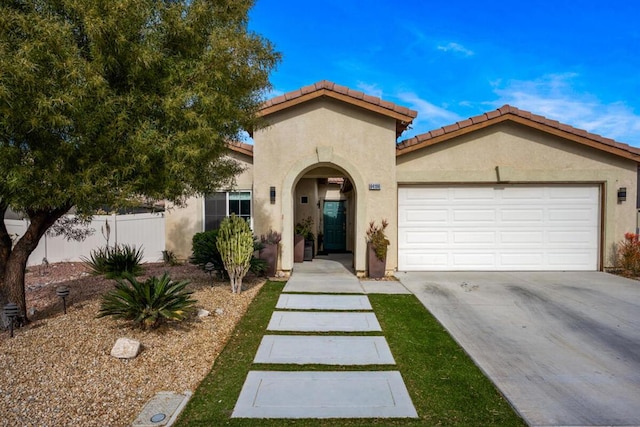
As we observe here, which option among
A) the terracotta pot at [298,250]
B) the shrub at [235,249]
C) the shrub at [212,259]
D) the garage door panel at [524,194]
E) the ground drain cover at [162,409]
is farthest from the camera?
the terracotta pot at [298,250]

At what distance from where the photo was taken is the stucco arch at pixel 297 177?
9.86 meters

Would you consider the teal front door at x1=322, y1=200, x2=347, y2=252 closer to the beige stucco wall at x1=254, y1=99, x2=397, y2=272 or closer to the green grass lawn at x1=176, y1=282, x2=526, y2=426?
the beige stucco wall at x1=254, y1=99, x2=397, y2=272

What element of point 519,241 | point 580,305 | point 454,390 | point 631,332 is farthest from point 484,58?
point 454,390

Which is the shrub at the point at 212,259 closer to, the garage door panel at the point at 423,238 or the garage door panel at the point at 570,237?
the garage door panel at the point at 423,238

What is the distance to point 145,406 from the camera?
3686mm

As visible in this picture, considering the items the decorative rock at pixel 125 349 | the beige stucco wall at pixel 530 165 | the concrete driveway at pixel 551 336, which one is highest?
the beige stucco wall at pixel 530 165

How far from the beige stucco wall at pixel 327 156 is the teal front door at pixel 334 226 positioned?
5.76 meters

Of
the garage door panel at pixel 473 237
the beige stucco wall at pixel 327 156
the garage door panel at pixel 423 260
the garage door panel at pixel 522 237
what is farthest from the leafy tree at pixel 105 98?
the garage door panel at pixel 522 237

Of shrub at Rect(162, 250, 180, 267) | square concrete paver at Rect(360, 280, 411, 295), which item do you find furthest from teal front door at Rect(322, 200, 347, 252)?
square concrete paver at Rect(360, 280, 411, 295)

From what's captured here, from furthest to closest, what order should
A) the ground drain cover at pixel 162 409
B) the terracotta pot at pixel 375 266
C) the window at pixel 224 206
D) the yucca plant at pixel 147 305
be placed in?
the window at pixel 224 206 < the terracotta pot at pixel 375 266 < the yucca plant at pixel 147 305 < the ground drain cover at pixel 162 409

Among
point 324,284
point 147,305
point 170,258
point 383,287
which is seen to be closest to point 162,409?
point 147,305

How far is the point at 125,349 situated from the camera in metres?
4.68

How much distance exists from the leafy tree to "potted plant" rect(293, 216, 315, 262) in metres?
6.83

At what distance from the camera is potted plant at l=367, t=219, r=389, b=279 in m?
9.56
